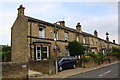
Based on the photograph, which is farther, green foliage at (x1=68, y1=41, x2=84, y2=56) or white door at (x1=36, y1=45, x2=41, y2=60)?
green foliage at (x1=68, y1=41, x2=84, y2=56)

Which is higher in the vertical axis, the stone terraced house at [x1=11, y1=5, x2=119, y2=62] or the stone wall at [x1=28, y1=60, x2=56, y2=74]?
the stone terraced house at [x1=11, y1=5, x2=119, y2=62]

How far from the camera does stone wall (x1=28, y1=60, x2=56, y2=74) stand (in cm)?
1623

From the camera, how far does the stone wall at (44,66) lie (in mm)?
16234

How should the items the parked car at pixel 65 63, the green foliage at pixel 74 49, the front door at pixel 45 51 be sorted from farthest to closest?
the green foliage at pixel 74 49 < the front door at pixel 45 51 < the parked car at pixel 65 63

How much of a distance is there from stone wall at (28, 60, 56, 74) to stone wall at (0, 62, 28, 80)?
3.27 m

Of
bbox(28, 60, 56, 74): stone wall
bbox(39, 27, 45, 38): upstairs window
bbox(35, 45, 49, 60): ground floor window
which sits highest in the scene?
bbox(39, 27, 45, 38): upstairs window

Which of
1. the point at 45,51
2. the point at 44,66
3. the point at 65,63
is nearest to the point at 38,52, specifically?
the point at 45,51

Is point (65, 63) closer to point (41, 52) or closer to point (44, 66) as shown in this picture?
point (44, 66)

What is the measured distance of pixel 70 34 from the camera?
30156 mm

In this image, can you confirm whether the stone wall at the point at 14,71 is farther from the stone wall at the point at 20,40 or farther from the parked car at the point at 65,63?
the stone wall at the point at 20,40

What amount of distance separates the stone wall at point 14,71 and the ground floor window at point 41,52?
8426mm

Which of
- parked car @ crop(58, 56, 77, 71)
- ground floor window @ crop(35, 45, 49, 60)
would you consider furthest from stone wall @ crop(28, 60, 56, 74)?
ground floor window @ crop(35, 45, 49, 60)

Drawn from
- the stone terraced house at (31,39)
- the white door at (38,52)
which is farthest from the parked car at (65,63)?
the white door at (38,52)

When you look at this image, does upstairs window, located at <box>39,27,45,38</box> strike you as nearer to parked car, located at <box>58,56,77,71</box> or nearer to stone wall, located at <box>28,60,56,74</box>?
parked car, located at <box>58,56,77,71</box>
